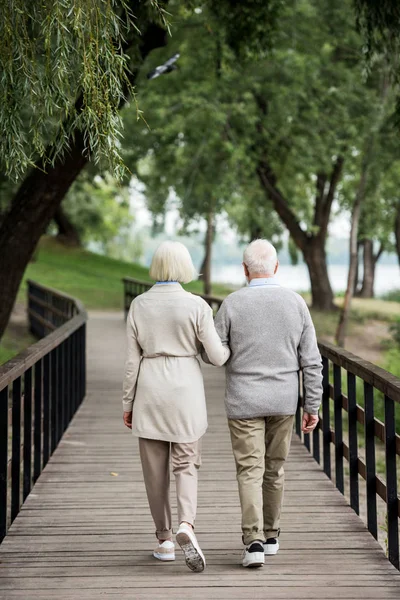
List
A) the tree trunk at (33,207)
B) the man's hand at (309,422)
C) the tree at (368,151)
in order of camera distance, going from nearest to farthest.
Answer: the man's hand at (309,422)
the tree trunk at (33,207)
the tree at (368,151)

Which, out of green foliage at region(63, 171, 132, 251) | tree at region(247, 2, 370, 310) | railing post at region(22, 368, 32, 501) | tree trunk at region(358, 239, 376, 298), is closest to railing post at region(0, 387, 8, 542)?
railing post at region(22, 368, 32, 501)

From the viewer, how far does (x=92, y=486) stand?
258 inches

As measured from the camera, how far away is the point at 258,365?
4574mm

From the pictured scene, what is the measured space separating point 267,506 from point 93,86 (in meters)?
2.62

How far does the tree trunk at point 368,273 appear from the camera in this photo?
1609 inches

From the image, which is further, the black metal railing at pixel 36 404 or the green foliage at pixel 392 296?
the green foliage at pixel 392 296

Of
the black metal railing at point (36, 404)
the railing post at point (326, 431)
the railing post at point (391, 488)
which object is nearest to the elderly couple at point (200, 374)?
the railing post at point (391, 488)

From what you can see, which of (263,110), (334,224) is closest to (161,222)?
(334,224)

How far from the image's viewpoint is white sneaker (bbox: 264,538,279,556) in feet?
16.0

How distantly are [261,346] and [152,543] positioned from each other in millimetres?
1436

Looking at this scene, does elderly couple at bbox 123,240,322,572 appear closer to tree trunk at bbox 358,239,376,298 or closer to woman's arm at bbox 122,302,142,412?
woman's arm at bbox 122,302,142,412

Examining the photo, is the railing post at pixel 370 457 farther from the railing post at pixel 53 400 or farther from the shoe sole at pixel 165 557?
the railing post at pixel 53 400

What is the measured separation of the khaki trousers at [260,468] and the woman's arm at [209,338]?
377mm

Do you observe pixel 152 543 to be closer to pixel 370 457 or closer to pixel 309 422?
pixel 309 422
